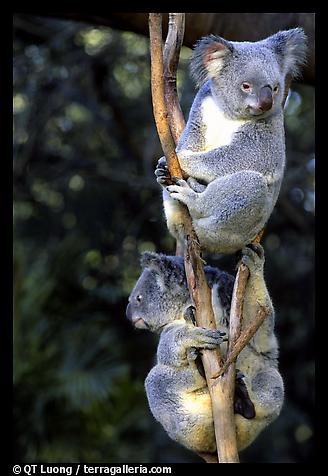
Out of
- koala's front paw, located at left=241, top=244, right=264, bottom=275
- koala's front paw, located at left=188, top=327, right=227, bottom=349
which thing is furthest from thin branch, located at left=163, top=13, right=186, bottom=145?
koala's front paw, located at left=188, top=327, right=227, bottom=349

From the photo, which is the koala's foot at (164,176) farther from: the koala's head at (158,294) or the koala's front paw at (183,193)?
the koala's head at (158,294)

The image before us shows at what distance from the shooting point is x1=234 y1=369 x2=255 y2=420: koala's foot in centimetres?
352

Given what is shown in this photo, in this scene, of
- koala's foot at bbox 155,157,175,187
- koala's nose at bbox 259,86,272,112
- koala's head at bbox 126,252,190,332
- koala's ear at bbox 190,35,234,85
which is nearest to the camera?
koala's nose at bbox 259,86,272,112

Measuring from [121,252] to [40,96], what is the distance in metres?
2.02

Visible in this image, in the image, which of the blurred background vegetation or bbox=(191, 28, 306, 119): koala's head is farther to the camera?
the blurred background vegetation

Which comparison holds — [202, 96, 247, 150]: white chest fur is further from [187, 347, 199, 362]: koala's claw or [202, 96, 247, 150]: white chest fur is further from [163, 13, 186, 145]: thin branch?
[187, 347, 199, 362]: koala's claw

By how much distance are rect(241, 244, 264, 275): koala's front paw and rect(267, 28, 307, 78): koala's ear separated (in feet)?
2.99

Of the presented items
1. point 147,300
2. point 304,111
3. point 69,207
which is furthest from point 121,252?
point 147,300

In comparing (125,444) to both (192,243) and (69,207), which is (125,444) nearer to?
(69,207)

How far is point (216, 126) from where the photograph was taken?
356 centimetres

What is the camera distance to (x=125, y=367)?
7.45m

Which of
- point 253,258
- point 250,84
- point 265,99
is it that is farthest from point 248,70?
point 253,258

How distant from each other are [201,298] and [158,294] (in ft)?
1.80

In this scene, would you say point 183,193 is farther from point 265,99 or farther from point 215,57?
point 215,57
